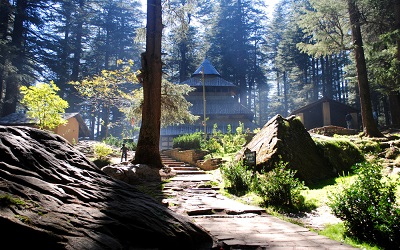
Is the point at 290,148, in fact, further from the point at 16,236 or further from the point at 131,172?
the point at 16,236

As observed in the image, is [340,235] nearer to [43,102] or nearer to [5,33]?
[43,102]

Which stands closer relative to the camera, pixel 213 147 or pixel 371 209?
pixel 371 209

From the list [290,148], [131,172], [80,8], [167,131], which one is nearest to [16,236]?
[131,172]

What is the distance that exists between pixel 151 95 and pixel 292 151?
216 inches

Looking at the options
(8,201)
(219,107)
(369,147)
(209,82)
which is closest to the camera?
(8,201)

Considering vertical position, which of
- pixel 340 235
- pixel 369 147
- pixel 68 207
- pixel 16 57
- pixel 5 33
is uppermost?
pixel 5 33

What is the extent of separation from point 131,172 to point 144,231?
642 cm

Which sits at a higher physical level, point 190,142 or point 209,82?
point 209,82

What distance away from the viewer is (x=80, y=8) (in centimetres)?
3675

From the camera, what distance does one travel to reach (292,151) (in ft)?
27.4

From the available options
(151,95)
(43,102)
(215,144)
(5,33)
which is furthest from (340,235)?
(5,33)

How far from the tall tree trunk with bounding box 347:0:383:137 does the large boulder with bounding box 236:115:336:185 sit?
695cm

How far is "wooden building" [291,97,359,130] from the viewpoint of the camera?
2678 cm

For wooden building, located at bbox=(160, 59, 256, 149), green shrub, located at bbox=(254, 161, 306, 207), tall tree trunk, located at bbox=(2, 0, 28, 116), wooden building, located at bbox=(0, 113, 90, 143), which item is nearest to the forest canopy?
tall tree trunk, located at bbox=(2, 0, 28, 116)
